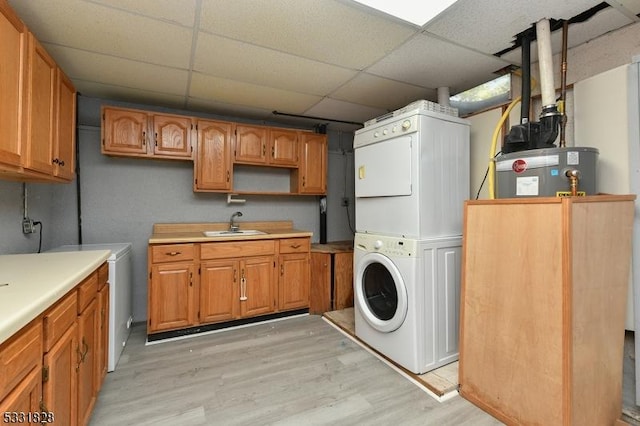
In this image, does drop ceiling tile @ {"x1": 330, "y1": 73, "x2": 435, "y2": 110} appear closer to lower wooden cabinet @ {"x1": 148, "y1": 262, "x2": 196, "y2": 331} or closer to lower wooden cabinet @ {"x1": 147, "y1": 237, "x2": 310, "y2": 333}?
lower wooden cabinet @ {"x1": 147, "y1": 237, "x2": 310, "y2": 333}

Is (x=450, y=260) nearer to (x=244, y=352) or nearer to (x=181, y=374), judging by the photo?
(x=244, y=352)

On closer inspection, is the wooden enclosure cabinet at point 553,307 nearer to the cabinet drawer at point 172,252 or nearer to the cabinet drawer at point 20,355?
the cabinet drawer at point 20,355

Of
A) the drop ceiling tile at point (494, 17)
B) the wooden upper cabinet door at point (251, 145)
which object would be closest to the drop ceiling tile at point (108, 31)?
the wooden upper cabinet door at point (251, 145)

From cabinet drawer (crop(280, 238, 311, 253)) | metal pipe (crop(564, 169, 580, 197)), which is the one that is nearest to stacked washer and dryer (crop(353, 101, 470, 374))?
metal pipe (crop(564, 169, 580, 197))

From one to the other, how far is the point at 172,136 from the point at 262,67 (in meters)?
1.27

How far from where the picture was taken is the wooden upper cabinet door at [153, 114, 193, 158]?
2828mm

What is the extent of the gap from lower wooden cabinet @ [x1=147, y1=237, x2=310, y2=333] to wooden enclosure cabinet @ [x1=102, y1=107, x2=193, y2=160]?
952 mm

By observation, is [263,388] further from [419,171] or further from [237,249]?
[419,171]

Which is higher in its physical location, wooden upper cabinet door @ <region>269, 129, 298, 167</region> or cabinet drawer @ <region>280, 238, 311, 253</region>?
wooden upper cabinet door @ <region>269, 129, 298, 167</region>

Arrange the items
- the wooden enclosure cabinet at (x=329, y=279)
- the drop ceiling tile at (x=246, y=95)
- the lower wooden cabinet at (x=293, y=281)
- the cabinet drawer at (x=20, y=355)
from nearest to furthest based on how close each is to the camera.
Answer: the cabinet drawer at (x=20, y=355), the drop ceiling tile at (x=246, y=95), the lower wooden cabinet at (x=293, y=281), the wooden enclosure cabinet at (x=329, y=279)

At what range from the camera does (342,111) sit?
10.9 feet

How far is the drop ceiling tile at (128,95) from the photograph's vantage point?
259 centimetres

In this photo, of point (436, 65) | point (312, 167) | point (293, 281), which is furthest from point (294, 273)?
point (436, 65)

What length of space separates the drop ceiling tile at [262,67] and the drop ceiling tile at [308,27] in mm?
101
